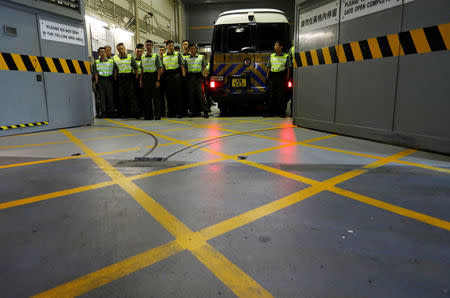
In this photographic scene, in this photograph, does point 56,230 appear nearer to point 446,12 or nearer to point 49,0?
point 446,12

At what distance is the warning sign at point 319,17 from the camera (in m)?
4.44

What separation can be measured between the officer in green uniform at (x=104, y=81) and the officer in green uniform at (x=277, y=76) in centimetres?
417

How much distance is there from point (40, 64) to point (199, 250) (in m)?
5.13

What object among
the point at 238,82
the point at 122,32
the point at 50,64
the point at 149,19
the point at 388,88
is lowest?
the point at 388,88

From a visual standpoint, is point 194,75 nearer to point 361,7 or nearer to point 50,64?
point 50,64

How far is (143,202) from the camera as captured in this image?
2.03m

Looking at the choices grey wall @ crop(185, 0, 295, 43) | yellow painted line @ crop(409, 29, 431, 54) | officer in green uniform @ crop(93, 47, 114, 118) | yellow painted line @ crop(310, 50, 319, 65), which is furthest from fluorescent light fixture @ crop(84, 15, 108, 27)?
grey wall @ crop(185, 0, 295, 43)

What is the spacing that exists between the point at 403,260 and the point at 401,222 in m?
0.43

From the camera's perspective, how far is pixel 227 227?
1662 mm

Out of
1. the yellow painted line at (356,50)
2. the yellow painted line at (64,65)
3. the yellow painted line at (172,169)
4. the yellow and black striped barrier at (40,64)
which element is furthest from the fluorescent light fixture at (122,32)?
the yellow painted line at (172,169)

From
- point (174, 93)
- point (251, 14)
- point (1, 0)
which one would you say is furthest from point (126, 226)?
point (251, 14)

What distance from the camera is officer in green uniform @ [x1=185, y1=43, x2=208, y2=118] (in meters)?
7.21

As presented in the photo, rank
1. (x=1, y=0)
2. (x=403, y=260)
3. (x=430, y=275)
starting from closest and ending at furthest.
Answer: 1. (x=430, y=275)
2. (x=403, y=260)
3. (x=1, y=0)

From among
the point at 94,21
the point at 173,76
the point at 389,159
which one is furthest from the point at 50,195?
the point at 94,21
